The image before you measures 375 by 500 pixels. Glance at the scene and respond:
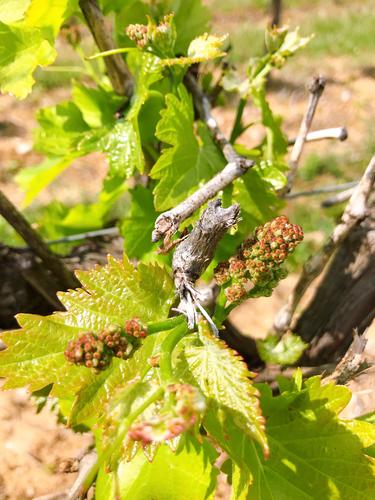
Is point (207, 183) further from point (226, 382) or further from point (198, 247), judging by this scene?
point (226, 382)

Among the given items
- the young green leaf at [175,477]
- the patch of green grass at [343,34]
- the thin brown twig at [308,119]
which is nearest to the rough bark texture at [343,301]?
the thin brown twig at [308,119]

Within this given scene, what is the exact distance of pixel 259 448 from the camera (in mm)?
964

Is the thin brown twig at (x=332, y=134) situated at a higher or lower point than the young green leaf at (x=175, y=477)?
higher

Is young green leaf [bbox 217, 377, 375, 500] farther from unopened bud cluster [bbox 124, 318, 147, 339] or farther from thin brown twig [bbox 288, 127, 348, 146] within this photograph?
thin brown twig [bbox 288, 127, 348, 146]

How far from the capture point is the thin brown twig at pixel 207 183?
2.73 ft

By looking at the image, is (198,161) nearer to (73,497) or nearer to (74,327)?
(74,327)

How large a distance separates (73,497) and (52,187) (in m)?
2.81

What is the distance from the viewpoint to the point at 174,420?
59 centimetres

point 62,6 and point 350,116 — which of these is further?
point 350,116

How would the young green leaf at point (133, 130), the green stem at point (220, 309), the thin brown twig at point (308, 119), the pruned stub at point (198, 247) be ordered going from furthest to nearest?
the thin brown twig at point (308, 119), the young green leaf at point (133, 130), the green stem at point (220, 309), the pruned stub at point (198, 247)

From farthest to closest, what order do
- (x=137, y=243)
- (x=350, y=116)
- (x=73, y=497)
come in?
1. (x=350, y=116)
2. (x=137, y=243)
3. (x=73, y=497)

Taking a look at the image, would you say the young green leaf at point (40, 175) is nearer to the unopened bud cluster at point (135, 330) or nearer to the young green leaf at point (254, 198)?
the young green leaf at point (254, 198)

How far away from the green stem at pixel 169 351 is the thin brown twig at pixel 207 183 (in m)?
0.14

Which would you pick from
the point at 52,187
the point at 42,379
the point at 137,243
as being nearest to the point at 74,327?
the point at 42,379
